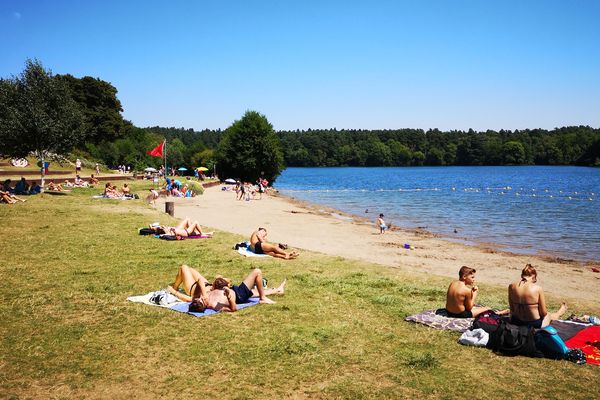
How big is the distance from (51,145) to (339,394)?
29.4m

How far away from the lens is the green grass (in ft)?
18.8

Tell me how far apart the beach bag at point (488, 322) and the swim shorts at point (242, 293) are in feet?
13.7

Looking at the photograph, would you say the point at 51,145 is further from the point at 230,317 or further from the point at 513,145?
the point at 513,145

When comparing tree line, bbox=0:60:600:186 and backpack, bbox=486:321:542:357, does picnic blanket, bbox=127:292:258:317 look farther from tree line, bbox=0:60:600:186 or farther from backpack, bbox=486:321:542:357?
tree line, bbox=0:60:600:186

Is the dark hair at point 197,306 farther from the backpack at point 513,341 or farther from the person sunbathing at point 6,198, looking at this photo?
the person sunbathing at point 6,198

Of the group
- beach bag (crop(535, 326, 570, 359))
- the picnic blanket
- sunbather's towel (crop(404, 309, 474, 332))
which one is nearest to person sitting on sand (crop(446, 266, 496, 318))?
sunbather's towel (crop(404, 309, 474, 332))

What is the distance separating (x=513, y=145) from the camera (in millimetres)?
187000

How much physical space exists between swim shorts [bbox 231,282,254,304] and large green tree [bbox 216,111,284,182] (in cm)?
5928

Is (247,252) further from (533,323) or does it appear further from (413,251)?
(533,323)

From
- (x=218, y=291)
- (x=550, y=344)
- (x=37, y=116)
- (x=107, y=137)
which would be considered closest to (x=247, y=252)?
(x=218, y=291)

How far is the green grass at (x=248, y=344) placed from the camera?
573cm

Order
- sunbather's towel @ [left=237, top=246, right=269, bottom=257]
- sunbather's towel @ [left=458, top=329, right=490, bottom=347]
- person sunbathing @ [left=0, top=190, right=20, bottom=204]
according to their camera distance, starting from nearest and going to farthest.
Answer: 1. sunbather's towel @ [left=458, top=329, right=490, bottom=347]
2. sunbather's towel @ [left=237, top=246, right=269, bottom=257]
3. person sunbathing @ [left=0, top=190, right=20, bottom=204]

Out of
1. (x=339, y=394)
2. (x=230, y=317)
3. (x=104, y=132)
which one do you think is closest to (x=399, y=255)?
(x=230, y=317)

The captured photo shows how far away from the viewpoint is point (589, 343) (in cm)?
723
